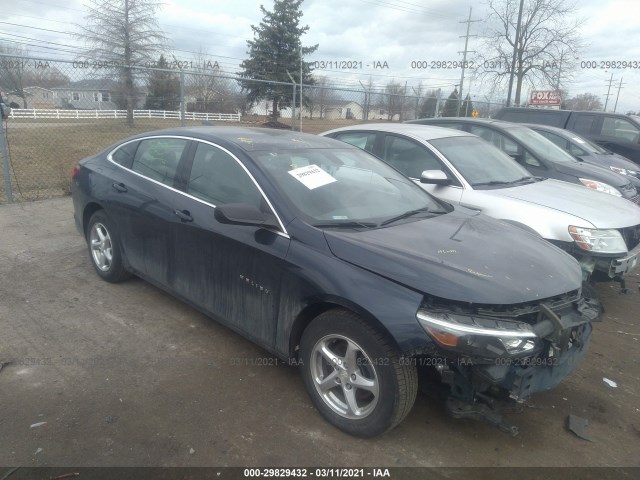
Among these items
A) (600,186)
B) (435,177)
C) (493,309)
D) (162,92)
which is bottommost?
(493,309)

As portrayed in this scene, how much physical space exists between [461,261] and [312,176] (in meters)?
1.22

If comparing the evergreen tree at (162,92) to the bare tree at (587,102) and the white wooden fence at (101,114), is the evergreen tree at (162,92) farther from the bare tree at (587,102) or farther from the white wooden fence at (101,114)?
the bare tree at (587,102)

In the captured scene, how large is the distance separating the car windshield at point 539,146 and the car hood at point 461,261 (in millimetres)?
4134

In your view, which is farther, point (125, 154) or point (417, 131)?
point (417, 131)

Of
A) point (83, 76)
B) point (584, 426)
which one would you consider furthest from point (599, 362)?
point (83, 76)

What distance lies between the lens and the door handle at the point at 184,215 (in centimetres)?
349

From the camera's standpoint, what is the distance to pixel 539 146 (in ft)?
23.8

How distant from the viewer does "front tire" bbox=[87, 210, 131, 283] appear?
4.38 meters

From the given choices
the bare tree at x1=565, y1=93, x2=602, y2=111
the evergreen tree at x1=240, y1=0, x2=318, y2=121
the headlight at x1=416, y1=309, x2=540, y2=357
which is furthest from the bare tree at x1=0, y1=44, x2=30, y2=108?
the bare tree at x1=565, y1=93, x2=602, y2=111

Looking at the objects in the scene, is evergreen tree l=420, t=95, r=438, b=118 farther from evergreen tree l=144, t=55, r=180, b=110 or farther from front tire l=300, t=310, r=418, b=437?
front tire l=300, t=310, r=418, b=437

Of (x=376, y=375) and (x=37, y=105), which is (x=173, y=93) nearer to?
(x=37, y=105)

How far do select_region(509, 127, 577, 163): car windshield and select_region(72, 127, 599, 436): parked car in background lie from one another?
369 centimetres

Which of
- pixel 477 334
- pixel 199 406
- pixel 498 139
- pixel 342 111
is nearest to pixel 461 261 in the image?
pixel 477 334

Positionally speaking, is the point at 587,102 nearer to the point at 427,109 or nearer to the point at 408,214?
the point at 427,109
